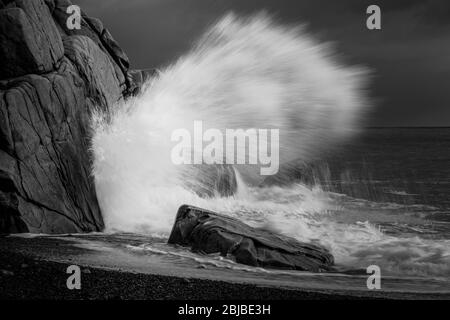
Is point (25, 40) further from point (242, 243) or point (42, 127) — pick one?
point (242, 243)

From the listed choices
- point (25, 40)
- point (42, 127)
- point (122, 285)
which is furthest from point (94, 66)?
point (122, 285)

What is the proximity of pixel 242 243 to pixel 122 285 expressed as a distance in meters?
3.54

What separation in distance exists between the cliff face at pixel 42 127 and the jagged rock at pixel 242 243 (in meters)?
2.76

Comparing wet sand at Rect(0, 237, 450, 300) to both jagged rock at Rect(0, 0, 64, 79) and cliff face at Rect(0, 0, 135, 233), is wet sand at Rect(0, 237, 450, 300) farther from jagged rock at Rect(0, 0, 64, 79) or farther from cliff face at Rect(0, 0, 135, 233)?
jagged rock at Rect(0, 0, 64, 79)

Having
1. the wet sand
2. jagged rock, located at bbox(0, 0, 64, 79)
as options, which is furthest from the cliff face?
the wet sand

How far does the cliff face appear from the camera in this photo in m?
12.0

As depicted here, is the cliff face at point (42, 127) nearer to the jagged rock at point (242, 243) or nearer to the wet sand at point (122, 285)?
the jagged rock at point (242, 243)

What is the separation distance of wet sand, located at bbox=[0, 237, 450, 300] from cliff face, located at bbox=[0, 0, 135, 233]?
9.47ft

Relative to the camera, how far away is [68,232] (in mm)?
12570

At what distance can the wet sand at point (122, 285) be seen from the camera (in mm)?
7305
